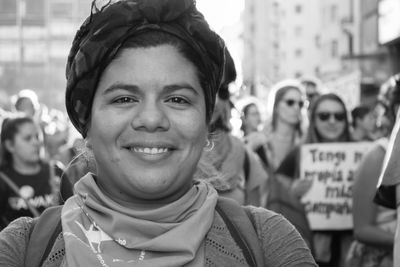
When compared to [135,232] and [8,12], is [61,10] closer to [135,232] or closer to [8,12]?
[8,12]

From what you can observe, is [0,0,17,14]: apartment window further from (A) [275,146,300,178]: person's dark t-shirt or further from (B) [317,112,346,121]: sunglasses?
(A) [275,146,300,178]: person's dark t-shirt

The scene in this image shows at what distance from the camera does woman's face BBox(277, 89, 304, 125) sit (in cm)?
859

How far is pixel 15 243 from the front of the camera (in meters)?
2.44

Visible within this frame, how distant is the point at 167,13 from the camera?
2.47 meters

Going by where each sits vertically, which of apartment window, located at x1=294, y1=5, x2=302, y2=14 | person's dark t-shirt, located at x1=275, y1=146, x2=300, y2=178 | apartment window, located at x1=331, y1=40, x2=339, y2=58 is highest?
apartment window, located at x1=294, y1=5, x2=302, y2=14

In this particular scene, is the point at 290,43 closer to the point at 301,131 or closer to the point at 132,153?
the point at 301,131

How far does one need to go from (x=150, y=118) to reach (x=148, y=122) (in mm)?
12

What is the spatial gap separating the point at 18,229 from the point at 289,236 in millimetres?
776

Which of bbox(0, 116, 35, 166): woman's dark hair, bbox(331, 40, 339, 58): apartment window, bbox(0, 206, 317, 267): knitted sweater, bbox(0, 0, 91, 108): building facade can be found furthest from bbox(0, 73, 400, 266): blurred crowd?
bbox(331, 40, 339, 58): apartment window

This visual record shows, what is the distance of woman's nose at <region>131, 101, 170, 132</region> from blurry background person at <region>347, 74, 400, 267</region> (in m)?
2.88

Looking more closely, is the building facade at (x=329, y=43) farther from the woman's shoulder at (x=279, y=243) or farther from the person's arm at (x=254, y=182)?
the woman's shoulder at (x=279, y=243)

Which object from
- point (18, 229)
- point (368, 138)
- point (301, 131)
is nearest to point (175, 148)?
point (18, 229)

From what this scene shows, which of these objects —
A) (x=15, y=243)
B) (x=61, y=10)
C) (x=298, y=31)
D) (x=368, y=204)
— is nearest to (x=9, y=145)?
(x=368, y=204)

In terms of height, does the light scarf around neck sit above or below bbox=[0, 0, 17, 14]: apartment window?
below
